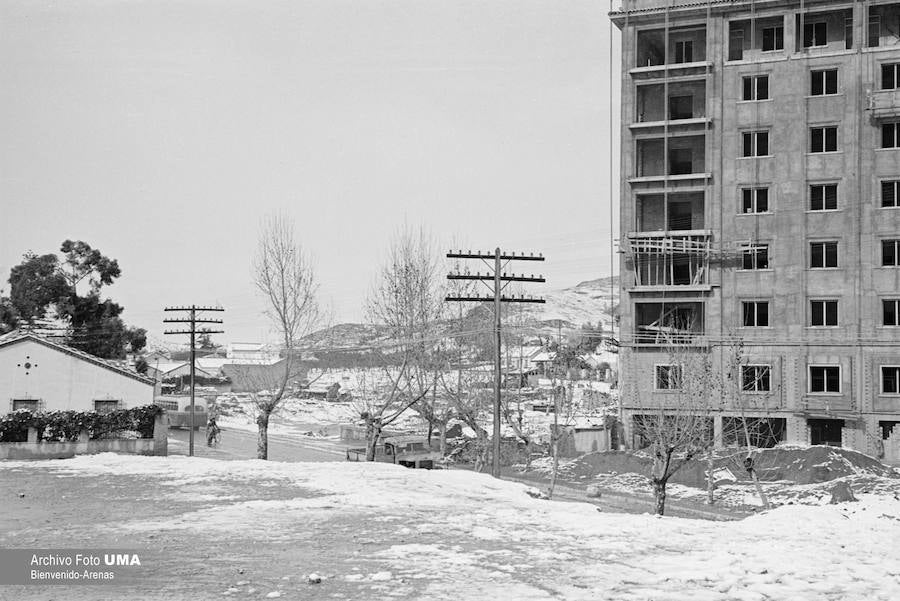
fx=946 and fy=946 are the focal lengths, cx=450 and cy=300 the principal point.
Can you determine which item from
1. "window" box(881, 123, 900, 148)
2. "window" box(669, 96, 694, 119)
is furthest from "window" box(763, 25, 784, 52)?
"window" box(881, 123, 900, 148)

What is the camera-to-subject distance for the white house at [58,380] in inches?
1704

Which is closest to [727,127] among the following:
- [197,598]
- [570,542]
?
[570,542]

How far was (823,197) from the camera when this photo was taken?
50.0 meters

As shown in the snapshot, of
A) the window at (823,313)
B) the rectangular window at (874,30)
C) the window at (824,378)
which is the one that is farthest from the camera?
the rectangular window at (874,30)

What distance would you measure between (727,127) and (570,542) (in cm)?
4106

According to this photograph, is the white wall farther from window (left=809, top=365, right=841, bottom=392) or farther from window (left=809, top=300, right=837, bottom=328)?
window (left=809, top=300, right=837, bottom=328)

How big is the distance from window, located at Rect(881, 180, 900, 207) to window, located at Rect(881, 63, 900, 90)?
4949 millimetres

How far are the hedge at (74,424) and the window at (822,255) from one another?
1330 inches

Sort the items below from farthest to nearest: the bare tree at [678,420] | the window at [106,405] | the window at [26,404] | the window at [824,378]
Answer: the window at [824,378] → the window at [106,405] → the window at [26,404] → the bare tree at [678,420]

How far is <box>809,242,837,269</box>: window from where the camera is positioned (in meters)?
49.8

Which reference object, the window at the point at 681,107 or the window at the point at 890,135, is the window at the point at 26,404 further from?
the window at the point at 890,135

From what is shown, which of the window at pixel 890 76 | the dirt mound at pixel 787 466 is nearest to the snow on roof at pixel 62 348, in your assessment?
the dirt mound at pixel 787 466

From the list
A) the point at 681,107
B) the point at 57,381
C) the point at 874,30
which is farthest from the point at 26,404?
the point at 874,30

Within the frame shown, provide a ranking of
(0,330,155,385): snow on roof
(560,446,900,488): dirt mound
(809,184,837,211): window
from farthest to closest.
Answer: (809,184,837,211): window → (0,330,155,385): snow on roof → (560,446,900,488): dirt mound
